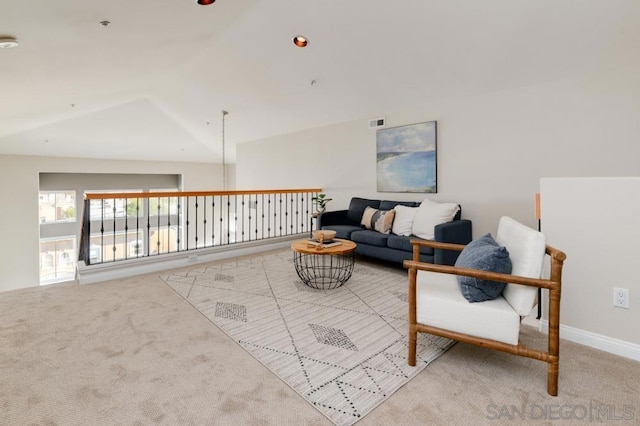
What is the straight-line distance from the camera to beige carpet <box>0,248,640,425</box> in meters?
1.59

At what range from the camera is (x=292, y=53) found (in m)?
4.13

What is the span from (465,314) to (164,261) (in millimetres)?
3784

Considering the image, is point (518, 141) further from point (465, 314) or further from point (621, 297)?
point (465, 314)

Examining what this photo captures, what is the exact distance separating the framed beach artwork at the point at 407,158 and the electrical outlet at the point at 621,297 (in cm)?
257

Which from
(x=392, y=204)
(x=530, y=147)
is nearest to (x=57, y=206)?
(x=392, y=204)

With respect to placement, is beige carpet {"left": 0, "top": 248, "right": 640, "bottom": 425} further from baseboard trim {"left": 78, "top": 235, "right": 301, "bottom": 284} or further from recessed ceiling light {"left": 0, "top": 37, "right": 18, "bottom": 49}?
recessed ceiling light {"left": 0, "top": 37, "right": 18, "bottom": 49}

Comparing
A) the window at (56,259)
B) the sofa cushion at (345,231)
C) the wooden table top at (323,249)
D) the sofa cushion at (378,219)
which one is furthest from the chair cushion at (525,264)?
the window at (56,259)

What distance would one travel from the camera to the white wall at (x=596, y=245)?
6.79 ft

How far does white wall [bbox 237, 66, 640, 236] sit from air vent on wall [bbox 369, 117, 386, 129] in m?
0.11

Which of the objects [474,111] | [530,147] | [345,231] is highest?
[474,111]

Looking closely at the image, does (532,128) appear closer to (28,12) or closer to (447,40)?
(447,40)

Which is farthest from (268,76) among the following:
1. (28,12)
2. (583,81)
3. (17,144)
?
(17,144)

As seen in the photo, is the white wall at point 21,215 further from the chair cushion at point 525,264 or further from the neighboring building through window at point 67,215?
the chair cushion at point 525,264

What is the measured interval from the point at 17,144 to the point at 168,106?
11.3 feet
